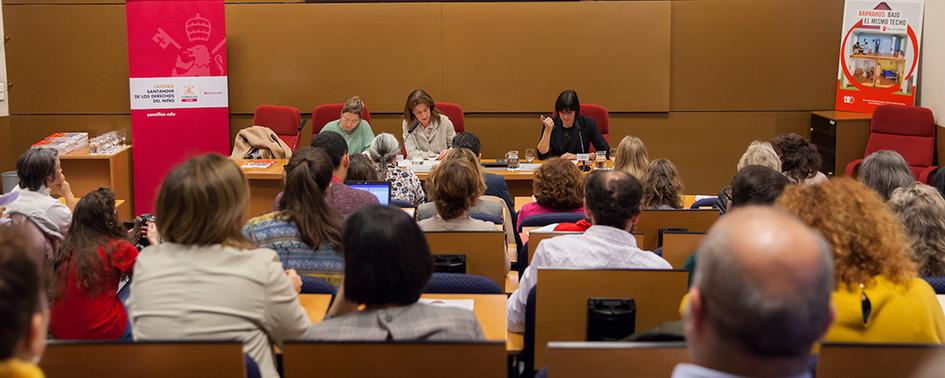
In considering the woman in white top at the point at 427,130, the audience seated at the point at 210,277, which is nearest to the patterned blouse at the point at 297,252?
the audience seated at the point at 210,277

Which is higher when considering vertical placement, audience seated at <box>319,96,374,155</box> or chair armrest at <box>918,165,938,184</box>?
audience seated at <box>319,96,374,155</box>

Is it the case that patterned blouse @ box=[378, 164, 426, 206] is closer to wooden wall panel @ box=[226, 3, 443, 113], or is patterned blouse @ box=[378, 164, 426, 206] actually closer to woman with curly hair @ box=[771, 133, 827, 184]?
woman with curly hair @ box=[771, 133, 827, 184]

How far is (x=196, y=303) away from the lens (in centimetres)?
258

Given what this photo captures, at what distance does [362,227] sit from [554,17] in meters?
6.90

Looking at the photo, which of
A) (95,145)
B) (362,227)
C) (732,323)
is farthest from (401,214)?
(95,145)

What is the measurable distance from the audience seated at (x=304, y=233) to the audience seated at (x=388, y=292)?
3.42ft

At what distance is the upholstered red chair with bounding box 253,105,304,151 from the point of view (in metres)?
8.29

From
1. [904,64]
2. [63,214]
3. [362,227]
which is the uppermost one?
[904,64]

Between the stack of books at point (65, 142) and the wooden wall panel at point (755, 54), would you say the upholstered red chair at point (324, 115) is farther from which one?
the wooden wall panel at point (755, 54)

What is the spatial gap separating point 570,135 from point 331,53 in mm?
2636

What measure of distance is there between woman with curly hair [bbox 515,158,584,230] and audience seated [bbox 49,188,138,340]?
205cm

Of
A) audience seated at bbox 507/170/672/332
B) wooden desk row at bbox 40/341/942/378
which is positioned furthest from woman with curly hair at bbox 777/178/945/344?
audience seated at bbox 507/170/672/332

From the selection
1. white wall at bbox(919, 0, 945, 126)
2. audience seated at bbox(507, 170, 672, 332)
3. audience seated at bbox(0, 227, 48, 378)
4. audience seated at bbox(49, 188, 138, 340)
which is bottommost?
audience seated at bbox(49, 188, 138, 340)

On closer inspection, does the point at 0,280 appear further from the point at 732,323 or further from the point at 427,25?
the point at 427,25
